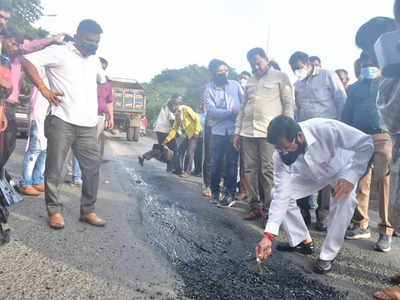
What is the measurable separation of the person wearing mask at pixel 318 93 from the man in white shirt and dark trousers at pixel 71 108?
8.17 feet

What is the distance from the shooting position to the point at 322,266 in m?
2.59

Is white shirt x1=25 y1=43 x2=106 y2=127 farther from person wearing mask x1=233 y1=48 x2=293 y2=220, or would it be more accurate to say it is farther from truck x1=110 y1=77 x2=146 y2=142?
truck x1=110 y1=77 x2=146 y2=142

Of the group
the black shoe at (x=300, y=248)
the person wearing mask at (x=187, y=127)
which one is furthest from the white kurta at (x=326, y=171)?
the person wearing mask at (x=187, y=127)

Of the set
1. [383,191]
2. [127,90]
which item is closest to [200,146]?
[383,191]

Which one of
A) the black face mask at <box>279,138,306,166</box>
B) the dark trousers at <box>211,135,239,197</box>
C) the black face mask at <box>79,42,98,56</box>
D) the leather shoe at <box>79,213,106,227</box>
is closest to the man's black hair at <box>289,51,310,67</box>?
the dark trousers at <box>211,135,239,197</box>

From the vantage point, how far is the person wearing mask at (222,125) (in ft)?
15.6

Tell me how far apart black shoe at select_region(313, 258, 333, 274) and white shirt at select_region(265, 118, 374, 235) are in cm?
50

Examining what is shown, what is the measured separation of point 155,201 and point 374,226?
277 centimetres

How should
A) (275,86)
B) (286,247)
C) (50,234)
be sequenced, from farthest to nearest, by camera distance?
(275,86) < (286,247) < (50,234)

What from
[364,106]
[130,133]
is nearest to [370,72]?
[364,106]

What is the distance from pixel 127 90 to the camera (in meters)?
17.3

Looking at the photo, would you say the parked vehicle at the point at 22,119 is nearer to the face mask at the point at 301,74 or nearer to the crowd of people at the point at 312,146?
the crowd of people at the point at 312,146

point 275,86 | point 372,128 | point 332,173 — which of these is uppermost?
point 275,86

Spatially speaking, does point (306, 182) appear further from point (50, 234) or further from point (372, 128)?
point (50, 234)
